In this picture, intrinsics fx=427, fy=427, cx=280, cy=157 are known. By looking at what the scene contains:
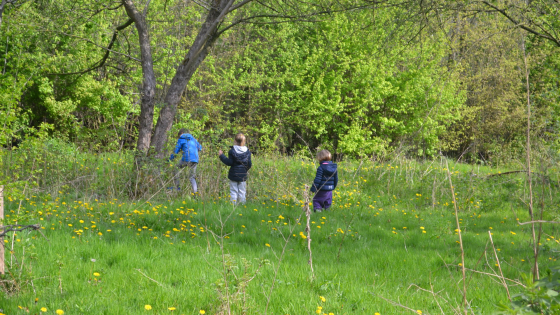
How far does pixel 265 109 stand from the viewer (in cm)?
1933

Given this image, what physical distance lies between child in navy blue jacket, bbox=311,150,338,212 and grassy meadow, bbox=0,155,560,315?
298mm

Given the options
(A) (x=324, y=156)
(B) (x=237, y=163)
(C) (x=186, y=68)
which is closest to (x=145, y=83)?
(C) (x=186, y=68)

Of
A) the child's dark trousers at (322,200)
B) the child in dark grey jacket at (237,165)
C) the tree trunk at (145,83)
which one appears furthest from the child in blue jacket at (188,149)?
the child's dark trousers at (322,200)

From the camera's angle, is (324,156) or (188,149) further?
(188,149)

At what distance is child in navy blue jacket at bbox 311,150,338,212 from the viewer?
7.20 m

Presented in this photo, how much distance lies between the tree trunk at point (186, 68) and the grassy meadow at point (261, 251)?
0.95 meters

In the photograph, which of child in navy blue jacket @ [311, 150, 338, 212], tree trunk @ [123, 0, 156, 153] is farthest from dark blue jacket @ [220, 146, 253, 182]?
tree trunk @ [123, 0, 156, 153]

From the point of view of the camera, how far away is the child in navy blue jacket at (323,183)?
7.20m

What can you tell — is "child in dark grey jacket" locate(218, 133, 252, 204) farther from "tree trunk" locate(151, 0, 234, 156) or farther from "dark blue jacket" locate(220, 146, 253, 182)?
"tree trunk" locate(151, 0, 234, 156)

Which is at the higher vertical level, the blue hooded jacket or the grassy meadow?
the blue hooded jacket

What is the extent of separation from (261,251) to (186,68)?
187 inches

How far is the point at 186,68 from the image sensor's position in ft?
27.3

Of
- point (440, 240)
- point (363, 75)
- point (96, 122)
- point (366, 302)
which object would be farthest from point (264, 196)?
point (96, 122)

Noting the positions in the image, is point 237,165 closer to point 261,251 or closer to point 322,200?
point 322,200
